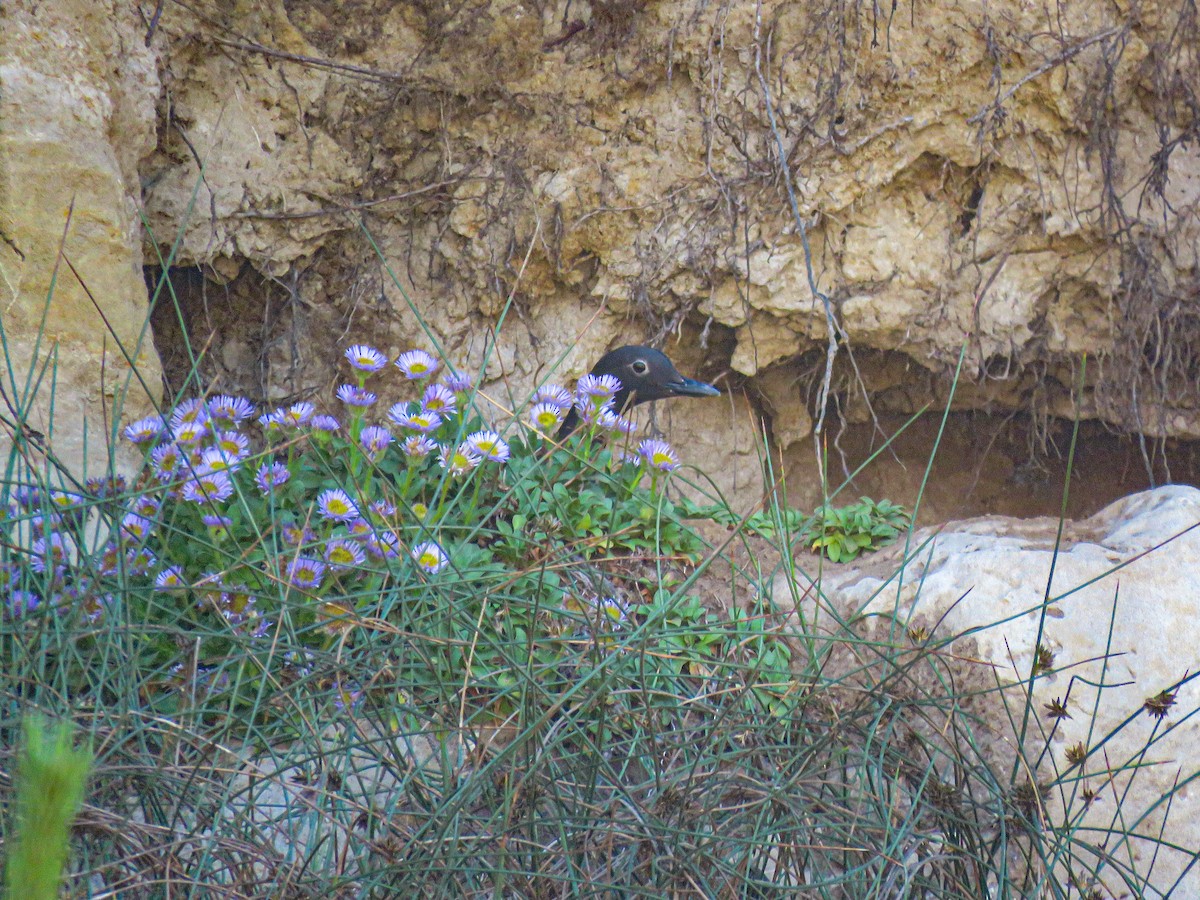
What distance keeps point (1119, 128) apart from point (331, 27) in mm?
2779

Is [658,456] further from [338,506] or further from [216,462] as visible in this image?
[216,462]

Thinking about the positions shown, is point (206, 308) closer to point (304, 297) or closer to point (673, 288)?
point (304, 297)

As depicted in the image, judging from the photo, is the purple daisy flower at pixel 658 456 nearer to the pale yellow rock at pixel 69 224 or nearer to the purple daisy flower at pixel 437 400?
the purple daisy flower at pixel 437 400

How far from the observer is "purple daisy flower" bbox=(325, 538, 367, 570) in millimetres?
1910

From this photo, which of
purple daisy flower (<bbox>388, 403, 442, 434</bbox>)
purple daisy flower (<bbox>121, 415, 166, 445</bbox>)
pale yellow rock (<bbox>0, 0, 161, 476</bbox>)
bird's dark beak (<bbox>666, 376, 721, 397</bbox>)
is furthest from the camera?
bird's dark beak (<bbox>666, 376, 721, 397</bbox>)

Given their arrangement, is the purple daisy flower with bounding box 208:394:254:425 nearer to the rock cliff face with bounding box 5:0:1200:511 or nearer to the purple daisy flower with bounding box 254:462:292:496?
the purple daisy flower with bounding box 254:462:292:496

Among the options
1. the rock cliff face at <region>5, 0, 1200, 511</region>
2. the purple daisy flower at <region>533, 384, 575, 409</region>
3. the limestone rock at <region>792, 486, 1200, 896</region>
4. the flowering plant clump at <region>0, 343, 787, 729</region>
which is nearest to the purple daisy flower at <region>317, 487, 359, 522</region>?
the flowering plant clump at <region>0, 343, 787, 729</region>

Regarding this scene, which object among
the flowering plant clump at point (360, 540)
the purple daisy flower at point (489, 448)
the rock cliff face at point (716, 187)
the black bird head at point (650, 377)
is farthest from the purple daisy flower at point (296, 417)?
the rock cliff face at point (716, 187)

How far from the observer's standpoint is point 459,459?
2184 mm

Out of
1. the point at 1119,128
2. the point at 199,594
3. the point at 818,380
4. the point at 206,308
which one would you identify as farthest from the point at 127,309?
the point at 1119,128

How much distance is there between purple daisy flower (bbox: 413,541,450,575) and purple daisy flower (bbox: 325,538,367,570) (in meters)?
0.10

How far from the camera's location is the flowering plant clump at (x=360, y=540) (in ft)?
5.56


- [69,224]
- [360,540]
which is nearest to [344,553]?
[360,540]

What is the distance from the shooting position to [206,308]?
354cm
